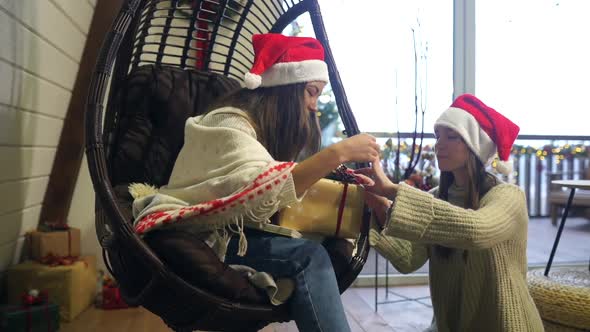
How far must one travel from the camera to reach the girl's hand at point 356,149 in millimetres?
1053

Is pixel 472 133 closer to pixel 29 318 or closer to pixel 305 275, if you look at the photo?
pixel 305 275

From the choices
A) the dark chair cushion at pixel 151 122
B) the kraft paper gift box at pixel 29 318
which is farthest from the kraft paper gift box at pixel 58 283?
the dark chair cushion at pixel 151 122

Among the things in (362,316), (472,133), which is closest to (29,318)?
(362,316)

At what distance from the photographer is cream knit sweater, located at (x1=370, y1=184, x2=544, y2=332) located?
1183mm

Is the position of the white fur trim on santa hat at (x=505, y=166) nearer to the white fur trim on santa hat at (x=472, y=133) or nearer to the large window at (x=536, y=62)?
the white fur trim on santa hat at (x=472, y=133)

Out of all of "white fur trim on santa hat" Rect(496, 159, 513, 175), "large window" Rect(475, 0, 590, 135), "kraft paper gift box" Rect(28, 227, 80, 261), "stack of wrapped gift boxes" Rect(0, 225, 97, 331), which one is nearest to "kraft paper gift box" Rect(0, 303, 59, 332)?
"stack of wrapped gift boxes" Rect(0, 225, 97, 331)

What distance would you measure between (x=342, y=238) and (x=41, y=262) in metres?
1.39

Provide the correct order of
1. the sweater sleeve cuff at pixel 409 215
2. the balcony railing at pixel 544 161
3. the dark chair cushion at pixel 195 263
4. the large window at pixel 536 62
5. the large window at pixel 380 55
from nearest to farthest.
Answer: the dark chair cushion at pixel 195 263 → the sweater sleeve cuff at pixel 409 215 → the large window at pixel 380 55 → the large window at pixel 536 62 → the balcony railing at pixel 544 161

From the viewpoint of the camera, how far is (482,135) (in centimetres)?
145

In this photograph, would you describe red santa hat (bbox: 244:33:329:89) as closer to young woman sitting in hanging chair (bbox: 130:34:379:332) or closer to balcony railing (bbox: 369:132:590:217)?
young woman sitting in hanging chair (bbox: 130:34:379:332)

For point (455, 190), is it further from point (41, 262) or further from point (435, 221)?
point (41, 262)

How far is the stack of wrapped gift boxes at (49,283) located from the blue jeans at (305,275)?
3.67ft

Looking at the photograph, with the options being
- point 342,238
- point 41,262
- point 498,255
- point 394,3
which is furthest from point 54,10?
point 394,3

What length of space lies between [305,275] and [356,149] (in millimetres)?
310
